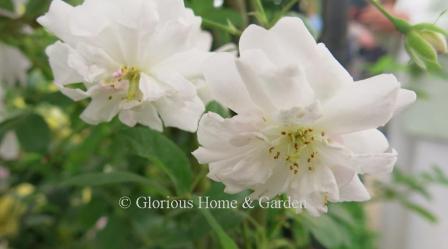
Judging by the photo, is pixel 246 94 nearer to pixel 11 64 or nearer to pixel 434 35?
pixel 434 35

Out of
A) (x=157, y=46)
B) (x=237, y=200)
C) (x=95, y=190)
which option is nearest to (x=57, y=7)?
(x=157, y=46)

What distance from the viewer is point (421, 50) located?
0.85 ft

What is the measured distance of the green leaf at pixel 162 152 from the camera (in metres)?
0.29

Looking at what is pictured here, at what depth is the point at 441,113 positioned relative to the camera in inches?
41.3

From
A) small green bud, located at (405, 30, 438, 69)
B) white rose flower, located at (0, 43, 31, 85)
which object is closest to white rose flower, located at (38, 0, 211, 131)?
small green bud, located at (405, 30, 438, 69)

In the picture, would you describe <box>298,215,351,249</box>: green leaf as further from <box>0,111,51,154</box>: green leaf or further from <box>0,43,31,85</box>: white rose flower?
<box>0,43,31,85</box>: white rose flower

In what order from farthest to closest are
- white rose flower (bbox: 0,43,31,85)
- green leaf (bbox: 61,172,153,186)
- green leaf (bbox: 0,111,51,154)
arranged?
white rose flower (bbox: 0,43,31,85)
green leaf (bbox: 0,111,51,154)
green leaf (bbox: 61,172,153,186)

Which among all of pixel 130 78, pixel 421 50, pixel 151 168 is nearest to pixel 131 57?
pixel 130 78

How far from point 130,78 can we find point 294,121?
9cm

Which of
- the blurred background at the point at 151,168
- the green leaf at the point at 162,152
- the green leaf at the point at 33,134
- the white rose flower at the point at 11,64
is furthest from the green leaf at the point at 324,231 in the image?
the white rose flower at the point at 11,64

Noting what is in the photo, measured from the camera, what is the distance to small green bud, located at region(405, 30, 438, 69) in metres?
0.26

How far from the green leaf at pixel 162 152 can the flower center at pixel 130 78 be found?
0.11 ft

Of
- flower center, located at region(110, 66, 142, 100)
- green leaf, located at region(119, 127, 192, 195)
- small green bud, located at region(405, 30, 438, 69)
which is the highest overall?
small green bud, located at region(405, 30, 438, 69)

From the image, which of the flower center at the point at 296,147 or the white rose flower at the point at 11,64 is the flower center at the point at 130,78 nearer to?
the flower center at the point at 296,147
